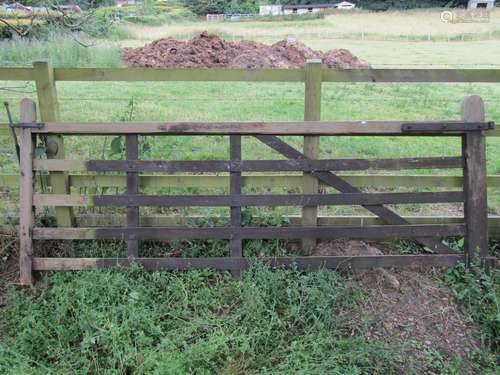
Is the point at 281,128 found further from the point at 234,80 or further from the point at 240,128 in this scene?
the point at 234,80

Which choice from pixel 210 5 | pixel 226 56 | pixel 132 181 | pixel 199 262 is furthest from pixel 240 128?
pixel 226 56

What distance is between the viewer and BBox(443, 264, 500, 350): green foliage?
3732 mm

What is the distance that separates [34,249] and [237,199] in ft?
6.29

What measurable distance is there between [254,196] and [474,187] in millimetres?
1953

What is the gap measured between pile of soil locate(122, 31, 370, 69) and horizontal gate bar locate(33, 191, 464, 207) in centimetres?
1591

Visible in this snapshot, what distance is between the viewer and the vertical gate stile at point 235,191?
4.26 meters

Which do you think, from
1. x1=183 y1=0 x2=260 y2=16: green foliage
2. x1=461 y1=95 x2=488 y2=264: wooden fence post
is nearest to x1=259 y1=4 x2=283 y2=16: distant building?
x1=183 y1=0 x2=260 y2=16: green foliage

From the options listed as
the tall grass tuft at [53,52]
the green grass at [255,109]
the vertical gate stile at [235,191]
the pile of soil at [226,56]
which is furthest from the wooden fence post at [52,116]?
the pile of soil at [226,56]

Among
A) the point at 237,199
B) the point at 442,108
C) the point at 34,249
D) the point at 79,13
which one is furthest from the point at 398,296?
the point at 442,108

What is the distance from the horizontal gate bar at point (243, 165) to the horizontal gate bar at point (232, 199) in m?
0.24

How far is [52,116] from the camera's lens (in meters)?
4.38

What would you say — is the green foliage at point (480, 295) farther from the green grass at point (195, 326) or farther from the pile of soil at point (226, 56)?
the pile of soil at point (226, 56)

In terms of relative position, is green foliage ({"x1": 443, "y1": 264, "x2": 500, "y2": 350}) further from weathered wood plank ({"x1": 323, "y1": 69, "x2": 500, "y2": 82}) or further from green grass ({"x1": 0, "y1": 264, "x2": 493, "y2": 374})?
weathered wood plank ({"x1": 323, "y1": 69, "x2": 500, "y2": 82})

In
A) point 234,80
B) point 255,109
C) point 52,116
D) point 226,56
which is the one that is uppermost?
point 226,56
